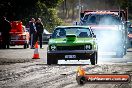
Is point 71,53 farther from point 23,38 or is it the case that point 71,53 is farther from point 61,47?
point 23,38

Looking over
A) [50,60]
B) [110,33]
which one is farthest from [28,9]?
[50,60]

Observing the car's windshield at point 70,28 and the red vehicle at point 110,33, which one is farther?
the red vehicle at point 110,33

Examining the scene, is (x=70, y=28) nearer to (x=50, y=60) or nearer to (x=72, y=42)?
(x=72, y=42)

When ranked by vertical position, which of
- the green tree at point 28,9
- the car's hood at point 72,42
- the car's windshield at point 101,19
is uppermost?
the green tree at point 28,9

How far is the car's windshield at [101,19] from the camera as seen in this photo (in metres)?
26.7

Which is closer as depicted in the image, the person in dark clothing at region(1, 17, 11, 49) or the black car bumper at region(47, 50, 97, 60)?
the black car bumper at region(47, 50, 97, 60)

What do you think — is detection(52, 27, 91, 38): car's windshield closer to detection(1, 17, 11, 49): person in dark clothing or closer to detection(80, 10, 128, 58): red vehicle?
detection(80, 10, 128, 58): red vehicle

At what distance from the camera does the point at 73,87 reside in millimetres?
12258

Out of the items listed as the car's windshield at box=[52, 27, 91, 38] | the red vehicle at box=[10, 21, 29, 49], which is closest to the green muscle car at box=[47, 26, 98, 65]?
the car's windshield at box=[52, 27, 91, 38]

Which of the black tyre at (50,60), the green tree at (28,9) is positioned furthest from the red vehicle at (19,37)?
the green tree at (28,9)

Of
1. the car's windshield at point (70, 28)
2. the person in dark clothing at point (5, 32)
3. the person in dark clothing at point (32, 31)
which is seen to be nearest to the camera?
the car's windshield at point (70, 28)

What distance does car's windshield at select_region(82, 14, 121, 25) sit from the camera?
2673 cm

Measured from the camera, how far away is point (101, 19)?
88.8 feet

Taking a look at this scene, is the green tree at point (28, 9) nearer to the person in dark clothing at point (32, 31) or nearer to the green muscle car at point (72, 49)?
the person in dark clothing at point (32, 31)
